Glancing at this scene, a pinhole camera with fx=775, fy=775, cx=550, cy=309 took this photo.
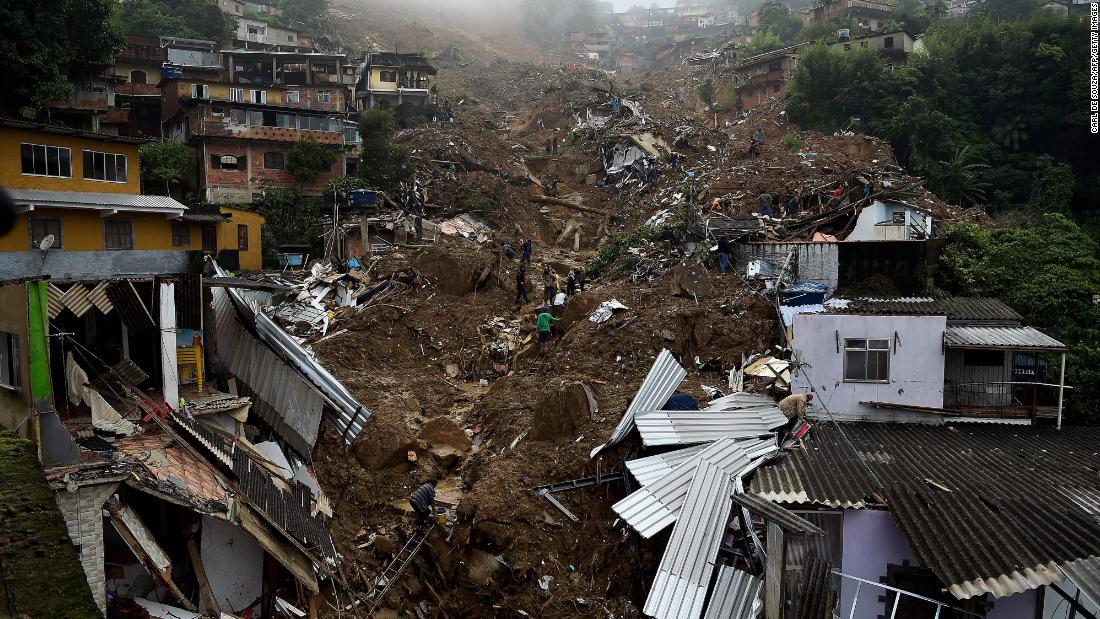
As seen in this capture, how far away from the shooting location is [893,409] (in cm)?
1249

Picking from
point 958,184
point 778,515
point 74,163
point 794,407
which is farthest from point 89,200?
point 958,184

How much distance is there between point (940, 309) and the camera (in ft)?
44.9

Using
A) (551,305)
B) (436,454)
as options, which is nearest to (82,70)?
(551,305)

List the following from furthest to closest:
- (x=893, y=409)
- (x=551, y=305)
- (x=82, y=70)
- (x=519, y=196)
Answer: (x=519, y=196) → (x=82, y=70) → (x=551, y=305) → (x=893, y=409)

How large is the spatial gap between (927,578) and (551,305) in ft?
42.6

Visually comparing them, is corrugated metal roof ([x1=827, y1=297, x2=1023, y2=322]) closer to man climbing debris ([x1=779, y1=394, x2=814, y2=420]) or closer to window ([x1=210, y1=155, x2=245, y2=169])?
man climbing debris ([x1=779, y1=394, x2=814, y2=420])

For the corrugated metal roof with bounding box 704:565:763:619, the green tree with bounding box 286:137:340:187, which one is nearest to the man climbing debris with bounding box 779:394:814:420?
the corrugated metal roof with bounding box 704:565:763:619

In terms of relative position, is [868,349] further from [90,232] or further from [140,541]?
[90,232]

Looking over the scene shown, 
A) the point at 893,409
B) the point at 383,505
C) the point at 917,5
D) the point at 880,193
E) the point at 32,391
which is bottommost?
the point at 383,505

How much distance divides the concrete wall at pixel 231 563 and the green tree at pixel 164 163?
20.9 m

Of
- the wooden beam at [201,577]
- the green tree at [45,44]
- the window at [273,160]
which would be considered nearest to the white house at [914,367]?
the wooden beam at [201,577]

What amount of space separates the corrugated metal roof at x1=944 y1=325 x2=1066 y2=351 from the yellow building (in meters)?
16.8

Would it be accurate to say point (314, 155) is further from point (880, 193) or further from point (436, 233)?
point (880, 193)

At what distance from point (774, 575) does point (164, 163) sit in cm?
2514
